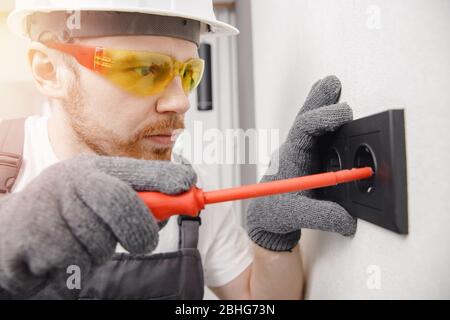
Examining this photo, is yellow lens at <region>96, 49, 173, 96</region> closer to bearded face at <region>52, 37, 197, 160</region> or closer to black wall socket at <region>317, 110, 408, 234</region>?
bearded face at <region>52, 37, 197, 160</region>

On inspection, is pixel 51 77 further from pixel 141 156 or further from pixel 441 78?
Result: pixel 441 78

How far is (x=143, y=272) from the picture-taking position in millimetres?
843

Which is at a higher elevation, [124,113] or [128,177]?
[124,113]

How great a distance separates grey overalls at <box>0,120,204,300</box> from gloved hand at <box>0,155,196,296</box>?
1.45 feet

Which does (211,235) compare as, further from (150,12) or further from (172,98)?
(150,12)

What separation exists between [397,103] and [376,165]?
0.25ft

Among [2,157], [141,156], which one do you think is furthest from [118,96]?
[2,157]

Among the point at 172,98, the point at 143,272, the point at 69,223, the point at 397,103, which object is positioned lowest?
the point at 143,272

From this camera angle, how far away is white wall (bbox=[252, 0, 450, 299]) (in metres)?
0.33

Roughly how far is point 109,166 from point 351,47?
371 millimetres

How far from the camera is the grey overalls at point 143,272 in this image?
2.61ft

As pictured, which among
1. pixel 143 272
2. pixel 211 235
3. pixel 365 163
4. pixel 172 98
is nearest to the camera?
pixel 365 163

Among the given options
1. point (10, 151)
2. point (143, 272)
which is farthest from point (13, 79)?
point (143, 272)

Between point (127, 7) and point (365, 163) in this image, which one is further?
point (127, 7)
